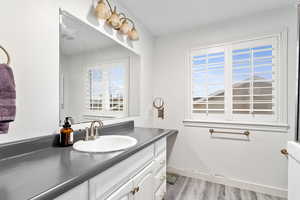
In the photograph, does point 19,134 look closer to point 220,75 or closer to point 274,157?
point 220,75

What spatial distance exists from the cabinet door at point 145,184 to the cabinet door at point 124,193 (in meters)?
0.06

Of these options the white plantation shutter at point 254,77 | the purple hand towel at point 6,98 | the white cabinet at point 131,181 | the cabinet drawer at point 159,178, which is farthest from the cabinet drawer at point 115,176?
the white plantation shutter at point 254,77

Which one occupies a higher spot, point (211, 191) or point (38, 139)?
point (38, 139)

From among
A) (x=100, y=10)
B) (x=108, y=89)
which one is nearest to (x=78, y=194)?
(x=108, y=89)

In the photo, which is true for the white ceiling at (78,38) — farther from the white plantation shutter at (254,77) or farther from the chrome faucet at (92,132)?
the white plantation shutter at (254,77)

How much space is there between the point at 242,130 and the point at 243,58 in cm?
94

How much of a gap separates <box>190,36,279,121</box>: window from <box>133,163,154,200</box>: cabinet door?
48.4 inches

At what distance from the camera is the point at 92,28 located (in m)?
1.36

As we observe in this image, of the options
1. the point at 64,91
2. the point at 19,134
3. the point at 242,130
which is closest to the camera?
the point at 19,134

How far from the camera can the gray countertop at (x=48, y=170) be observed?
517 millimetres

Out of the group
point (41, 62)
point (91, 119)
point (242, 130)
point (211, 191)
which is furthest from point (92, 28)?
point (211, 191)

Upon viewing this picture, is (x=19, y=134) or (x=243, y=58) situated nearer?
(x=19, y=134)

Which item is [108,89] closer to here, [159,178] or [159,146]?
[159,146]

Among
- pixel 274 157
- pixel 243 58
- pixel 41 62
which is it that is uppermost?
pixel 243 58
